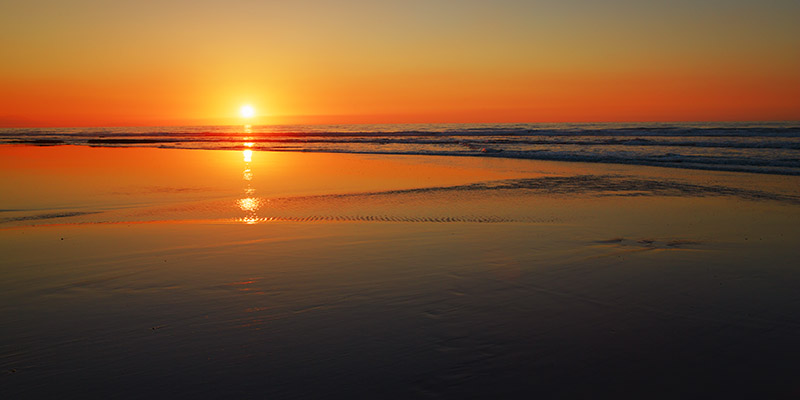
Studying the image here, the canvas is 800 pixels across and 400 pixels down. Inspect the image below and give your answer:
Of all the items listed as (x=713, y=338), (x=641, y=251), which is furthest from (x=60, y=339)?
(x=641, y=251)

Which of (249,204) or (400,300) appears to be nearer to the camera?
(400,300)

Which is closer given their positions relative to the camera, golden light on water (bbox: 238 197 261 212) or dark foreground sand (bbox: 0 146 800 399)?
dark foreground sand (bbox: 0 146 800 399)

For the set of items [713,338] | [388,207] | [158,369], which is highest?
[388,207]

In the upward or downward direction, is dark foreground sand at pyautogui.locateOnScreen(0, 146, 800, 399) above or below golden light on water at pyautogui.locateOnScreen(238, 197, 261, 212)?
below

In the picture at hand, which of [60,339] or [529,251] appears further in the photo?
[529,251]

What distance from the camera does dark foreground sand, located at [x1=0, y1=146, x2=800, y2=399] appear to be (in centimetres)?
387

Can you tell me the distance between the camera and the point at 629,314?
510cm

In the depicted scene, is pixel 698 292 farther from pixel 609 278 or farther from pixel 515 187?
pixel 515 187

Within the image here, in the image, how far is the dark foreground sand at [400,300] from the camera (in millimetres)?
3865

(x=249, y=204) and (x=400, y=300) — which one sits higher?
(x=249, y=204)

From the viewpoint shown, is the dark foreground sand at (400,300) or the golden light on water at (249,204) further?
the golden light on water at (249,204)

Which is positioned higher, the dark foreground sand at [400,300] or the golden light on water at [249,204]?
the golden light on water at [249,204]

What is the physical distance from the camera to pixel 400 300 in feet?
18.1

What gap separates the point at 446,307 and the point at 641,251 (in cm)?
390
